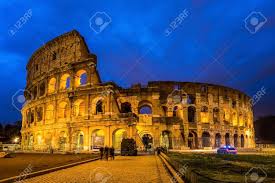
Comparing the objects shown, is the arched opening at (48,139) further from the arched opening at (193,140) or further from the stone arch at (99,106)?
the arched opening at (193,140)

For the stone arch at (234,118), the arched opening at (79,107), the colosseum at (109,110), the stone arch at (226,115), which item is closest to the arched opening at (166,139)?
the colosseum at (109,110)

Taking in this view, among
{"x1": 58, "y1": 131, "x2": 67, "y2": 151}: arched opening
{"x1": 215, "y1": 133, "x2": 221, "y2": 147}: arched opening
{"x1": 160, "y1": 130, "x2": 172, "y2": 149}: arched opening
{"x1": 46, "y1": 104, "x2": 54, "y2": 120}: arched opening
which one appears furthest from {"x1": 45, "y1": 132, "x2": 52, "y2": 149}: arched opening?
{"x1": 215, "y1": 133, "x2": 221, "y2": 147}: arched opening

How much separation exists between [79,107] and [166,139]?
11909 millimetres

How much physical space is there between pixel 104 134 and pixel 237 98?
23458mm

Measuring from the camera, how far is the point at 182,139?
40.3 m

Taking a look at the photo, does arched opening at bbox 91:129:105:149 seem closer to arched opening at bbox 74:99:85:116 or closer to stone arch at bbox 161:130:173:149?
arched opening at bbox 74:99:85:116

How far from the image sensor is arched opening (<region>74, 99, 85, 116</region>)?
39844 millimetres

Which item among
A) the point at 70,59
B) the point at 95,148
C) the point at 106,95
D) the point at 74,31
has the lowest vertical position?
the point at 95,148

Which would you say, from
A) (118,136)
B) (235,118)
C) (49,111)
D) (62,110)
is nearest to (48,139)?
(49,111)

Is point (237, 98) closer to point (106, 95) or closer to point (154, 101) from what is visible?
point (154, 101)

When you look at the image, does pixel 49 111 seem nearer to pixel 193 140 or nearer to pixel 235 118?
pixel 193 140

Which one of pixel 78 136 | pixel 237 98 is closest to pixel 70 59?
pixel 78 136

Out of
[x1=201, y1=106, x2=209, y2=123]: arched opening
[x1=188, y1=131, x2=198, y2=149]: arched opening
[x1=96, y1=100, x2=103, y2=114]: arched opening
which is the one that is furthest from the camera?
[x1=201, y1=106, x2=209, y2=123]: arched opening

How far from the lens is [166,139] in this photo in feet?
133
